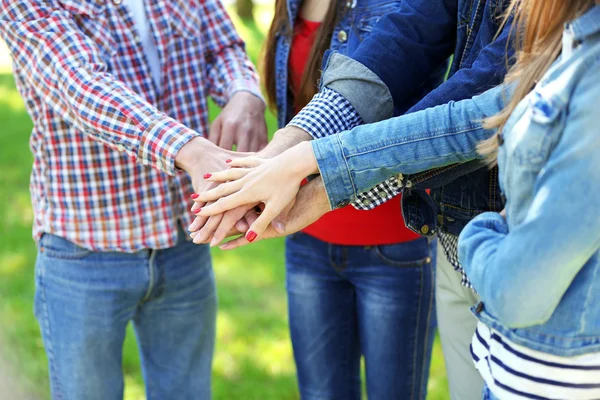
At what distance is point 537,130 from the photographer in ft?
3.97

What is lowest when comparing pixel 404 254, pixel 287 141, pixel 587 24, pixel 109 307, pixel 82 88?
pixel 109 307

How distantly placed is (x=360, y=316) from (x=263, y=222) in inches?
26.0

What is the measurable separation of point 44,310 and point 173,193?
544mm

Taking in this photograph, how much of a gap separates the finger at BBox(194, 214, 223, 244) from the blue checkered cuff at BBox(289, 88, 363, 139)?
1.06 feet

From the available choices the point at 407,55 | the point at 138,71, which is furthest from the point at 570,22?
the point at 138,71

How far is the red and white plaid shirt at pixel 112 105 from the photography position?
201 cm

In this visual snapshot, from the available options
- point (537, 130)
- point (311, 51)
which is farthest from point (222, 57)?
point (537, 130)

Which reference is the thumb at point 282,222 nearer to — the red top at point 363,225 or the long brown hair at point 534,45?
the red top at point 363,225

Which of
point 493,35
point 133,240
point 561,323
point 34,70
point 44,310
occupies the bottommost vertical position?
point 44,310

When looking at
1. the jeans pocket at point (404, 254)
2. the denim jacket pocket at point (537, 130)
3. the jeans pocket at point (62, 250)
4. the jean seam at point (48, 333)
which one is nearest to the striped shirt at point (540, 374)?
the denim jacket pocket at point (537, 130)

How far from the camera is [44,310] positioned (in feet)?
7.29

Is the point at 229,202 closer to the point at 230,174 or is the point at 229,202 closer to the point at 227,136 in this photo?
the point at 230,174

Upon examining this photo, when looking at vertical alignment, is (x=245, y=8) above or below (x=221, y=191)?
below

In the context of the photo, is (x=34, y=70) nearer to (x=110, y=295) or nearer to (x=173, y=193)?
(x=173, y=193)
